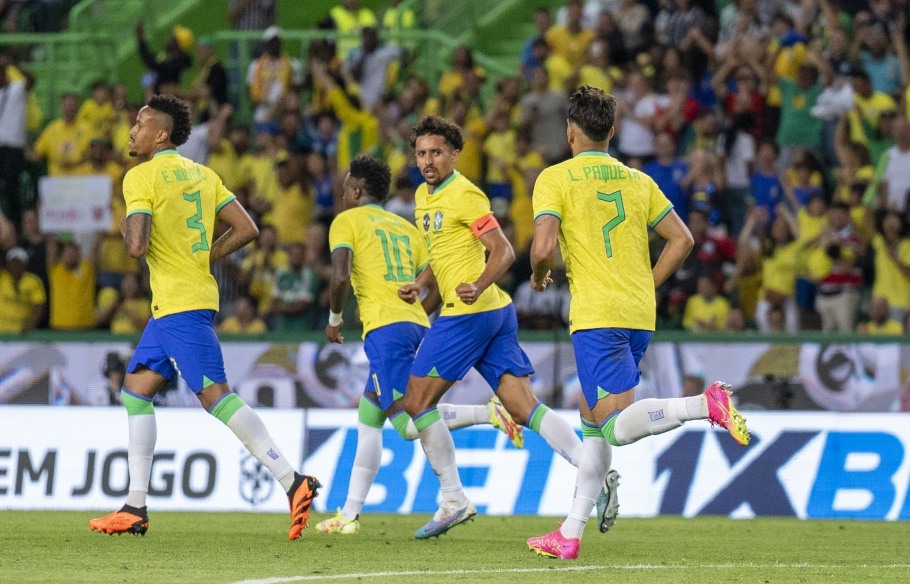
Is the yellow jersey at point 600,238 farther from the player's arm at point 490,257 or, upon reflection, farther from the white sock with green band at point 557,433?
the white sock with green band at point 557,433

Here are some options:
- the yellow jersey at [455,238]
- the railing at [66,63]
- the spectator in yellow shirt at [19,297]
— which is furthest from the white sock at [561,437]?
the railing at [66,63]

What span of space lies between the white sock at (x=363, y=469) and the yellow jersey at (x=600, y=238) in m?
2.59

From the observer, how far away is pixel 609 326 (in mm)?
8523

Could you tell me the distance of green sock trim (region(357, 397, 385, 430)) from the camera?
35.8ft

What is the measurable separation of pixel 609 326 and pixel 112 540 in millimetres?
3353

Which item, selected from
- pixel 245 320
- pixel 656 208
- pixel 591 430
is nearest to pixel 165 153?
pixel 656 208

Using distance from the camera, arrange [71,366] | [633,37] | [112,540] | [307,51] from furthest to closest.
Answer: [307,51] → [633,37] → [71,366] → [112,540]

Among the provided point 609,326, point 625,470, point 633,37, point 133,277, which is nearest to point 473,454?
point 625,470

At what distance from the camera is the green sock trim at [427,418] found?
33.3 feet

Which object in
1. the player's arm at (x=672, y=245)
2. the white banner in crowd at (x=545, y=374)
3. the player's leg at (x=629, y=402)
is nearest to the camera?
the player's leg at (x=629, y=402)

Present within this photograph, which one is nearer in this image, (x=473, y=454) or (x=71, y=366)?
(x=473, y=454)

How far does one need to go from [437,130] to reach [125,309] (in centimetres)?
907

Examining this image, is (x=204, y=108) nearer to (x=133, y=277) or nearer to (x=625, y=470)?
(x=133, y=277)

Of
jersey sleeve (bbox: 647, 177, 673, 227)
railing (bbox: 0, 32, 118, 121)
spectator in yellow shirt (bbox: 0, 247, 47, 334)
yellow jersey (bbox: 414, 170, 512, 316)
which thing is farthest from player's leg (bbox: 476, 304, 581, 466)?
railing (bbox: 0, 32, 118, 121)
